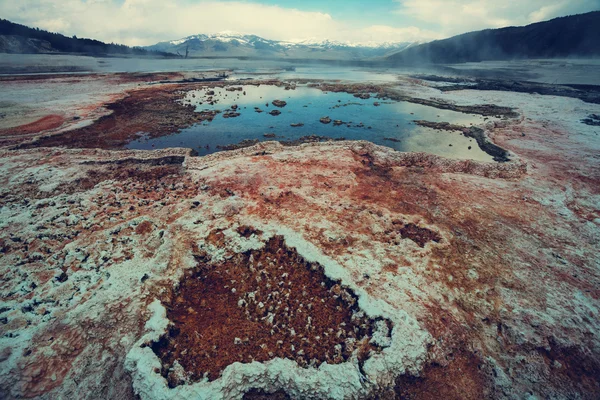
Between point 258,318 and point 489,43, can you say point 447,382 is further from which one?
point 489,43

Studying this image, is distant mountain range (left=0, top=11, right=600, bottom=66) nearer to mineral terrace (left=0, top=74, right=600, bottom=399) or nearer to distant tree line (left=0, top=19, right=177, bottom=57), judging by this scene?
distant tree line (left=0, top=19, right=177, bottom=57)

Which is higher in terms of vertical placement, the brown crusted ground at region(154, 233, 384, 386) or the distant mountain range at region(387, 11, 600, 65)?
the distant mountain range at region(387, 11, 600, 65)

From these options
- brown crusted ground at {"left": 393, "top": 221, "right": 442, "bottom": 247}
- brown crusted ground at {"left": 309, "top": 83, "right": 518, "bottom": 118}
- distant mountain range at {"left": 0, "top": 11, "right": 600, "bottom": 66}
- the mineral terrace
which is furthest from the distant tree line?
brown crusted ground at {"left": 393, "top": 221, "right": 442, "bottom": 247}

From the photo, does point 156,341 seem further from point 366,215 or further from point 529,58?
point 529,58

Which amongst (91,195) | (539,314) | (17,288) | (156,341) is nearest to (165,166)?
(91,195)

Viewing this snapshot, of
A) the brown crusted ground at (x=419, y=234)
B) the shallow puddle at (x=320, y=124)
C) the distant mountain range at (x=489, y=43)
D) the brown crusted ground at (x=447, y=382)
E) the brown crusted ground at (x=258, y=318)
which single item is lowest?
the brown crusted ground at (x=447, y=382)

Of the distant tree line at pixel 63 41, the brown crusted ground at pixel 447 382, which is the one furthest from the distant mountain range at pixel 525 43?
the distant tree line at pixel 63 41

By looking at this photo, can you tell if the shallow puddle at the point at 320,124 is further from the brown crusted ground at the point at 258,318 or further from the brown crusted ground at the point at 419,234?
the brown crusted ground at the point at 258,318

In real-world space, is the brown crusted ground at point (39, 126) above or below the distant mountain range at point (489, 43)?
below
